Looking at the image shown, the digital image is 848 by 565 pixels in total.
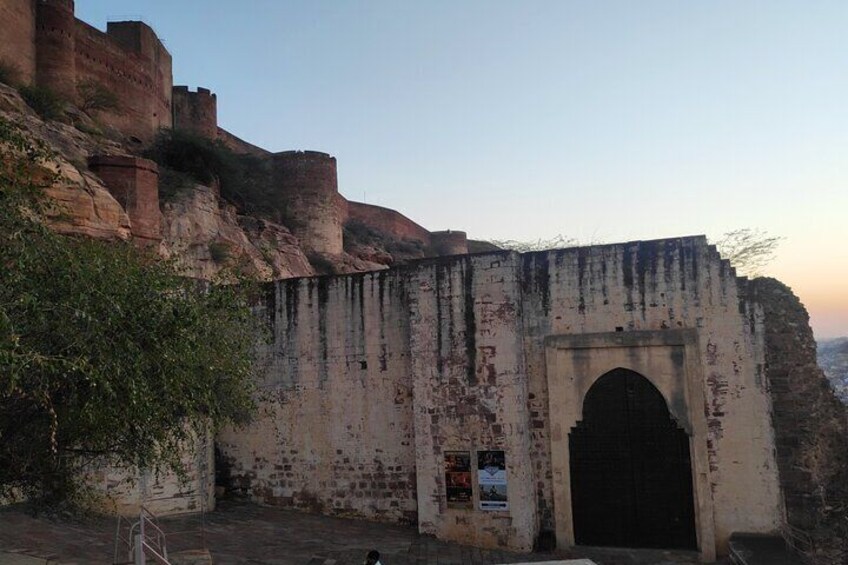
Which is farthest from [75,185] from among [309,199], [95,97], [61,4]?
[309,199]

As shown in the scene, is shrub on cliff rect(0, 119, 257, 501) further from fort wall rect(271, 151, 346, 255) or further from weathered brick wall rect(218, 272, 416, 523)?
fort wall rect(271, 151, 346, 255)

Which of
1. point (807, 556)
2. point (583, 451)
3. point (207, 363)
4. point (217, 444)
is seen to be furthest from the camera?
point (217, 444)

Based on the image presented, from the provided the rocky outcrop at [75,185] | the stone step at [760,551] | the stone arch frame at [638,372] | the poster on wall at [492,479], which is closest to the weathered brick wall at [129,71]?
the rocky outcrop at [75,185]

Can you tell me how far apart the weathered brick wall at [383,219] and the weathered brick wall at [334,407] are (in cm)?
2831

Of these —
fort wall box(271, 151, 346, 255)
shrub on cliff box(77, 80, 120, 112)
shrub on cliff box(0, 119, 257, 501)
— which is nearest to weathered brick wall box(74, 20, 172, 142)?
shrub on cliff box(77, 80, 120, 112)

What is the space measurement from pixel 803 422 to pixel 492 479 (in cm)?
518

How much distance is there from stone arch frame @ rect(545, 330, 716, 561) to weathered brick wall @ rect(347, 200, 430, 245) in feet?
102

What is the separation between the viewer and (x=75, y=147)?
1678 centimetres

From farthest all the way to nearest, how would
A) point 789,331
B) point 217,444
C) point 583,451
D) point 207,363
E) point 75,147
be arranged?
1. point 75,147
2. point 217,444
3. point 583,451
4. point 789,331
5. point 207,363

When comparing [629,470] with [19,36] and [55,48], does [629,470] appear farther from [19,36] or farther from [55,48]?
[55,48]

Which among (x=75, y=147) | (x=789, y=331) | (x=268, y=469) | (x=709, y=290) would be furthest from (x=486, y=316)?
(x=75, y=147)

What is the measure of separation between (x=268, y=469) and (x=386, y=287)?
4683 millimetres

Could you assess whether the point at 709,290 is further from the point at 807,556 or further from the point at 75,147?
the point at 75,147

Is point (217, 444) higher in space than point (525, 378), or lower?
lower
